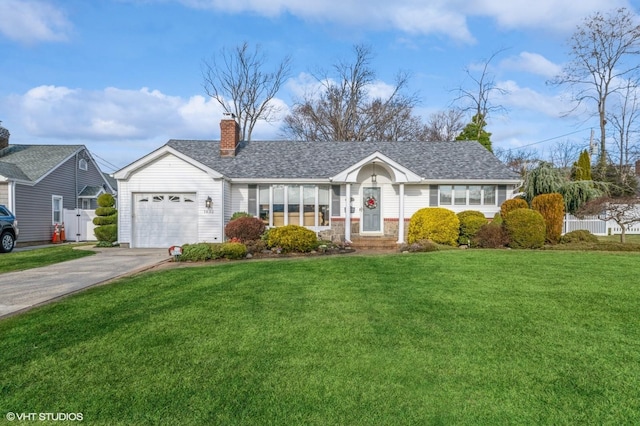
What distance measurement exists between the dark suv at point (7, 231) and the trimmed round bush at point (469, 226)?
1731cm

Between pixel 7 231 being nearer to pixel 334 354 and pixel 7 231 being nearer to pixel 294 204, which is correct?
pixel 294 204

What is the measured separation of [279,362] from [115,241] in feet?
49.4

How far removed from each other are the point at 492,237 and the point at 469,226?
0.93m

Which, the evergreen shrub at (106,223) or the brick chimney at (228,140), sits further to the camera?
the brick chimney at (228,140)

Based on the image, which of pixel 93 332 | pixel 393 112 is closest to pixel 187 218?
pixel 93 332

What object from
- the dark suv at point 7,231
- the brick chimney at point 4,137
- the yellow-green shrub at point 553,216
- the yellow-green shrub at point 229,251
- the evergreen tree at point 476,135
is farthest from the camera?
the evergreen tree at point 476,135

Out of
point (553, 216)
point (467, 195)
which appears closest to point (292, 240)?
point (467, 195)

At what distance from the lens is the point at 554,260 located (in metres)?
9.86

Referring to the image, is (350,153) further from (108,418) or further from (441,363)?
(108,418)

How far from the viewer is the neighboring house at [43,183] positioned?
687 inches

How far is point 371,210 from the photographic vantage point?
16891mm

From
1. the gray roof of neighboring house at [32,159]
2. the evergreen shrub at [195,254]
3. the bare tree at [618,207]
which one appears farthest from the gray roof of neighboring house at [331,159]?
the gray roof of neighboring house at [32,159]

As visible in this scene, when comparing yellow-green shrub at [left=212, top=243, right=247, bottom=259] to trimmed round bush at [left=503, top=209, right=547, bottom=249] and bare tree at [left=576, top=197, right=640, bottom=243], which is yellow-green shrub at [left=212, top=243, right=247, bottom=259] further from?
bare tree at [left=576, top=197, right=640, bottom=243]

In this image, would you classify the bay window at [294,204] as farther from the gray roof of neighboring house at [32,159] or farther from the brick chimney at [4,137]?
the brick chimney at [4,137]
